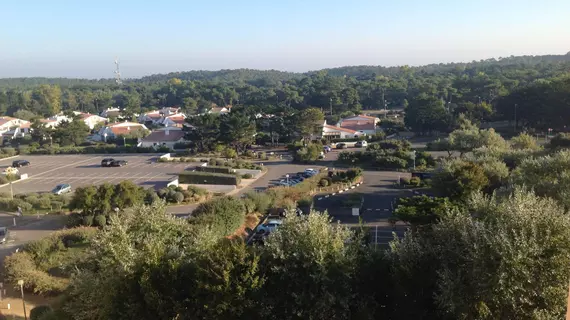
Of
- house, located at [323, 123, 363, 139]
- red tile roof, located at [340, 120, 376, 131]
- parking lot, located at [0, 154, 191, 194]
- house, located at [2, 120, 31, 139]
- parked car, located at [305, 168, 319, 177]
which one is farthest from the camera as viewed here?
house, located at [2, 120, 31, 139]

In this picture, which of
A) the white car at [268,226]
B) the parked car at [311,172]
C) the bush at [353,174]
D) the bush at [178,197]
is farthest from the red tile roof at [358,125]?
the white car at [268,226]

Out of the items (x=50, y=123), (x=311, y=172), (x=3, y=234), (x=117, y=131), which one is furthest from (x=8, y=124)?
(x=311, y=172)

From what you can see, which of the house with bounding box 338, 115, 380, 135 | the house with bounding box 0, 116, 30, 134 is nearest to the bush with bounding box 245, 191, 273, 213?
the house with bounding box 338, 115, 380, 135

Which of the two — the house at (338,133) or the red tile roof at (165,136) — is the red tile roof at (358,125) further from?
the red tile roof at (165,136)

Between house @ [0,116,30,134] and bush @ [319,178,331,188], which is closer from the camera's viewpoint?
bush @ [319,178,331,188]

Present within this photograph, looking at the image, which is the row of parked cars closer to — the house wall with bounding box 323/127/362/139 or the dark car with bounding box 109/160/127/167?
the dark car with bounding box 109/160/127/167

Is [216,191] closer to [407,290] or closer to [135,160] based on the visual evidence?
[135,160]
